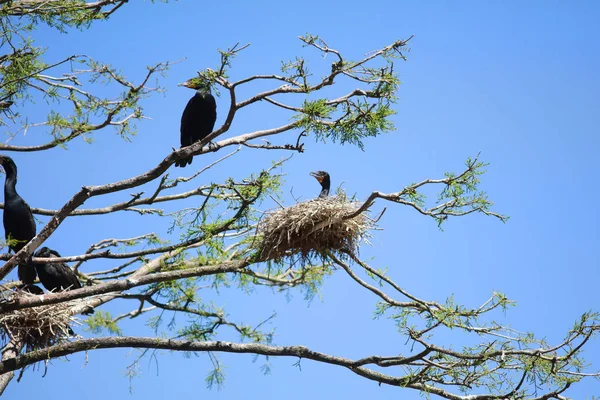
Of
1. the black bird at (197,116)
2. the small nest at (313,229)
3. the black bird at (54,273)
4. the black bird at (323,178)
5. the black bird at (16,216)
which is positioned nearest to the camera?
the small nest at (313,229)

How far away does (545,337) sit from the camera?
6.42m

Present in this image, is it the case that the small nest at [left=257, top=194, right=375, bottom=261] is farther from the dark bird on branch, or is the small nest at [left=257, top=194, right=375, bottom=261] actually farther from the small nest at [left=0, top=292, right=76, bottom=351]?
the dark bird on branch

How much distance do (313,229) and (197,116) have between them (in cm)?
305

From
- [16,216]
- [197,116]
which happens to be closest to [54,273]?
[16,216]

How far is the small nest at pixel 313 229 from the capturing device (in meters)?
6.54

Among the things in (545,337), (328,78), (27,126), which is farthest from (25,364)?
(545,337)

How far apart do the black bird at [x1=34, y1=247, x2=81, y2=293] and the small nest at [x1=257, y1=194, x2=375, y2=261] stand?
106 inches

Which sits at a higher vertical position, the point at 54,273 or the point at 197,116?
the point at 197,116

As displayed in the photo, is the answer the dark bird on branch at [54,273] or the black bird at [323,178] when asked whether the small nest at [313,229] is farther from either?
the dark bird on branch at [54,273]

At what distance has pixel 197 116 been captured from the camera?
352 inches

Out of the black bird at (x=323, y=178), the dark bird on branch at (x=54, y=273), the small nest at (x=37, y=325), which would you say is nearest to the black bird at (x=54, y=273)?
the dark bird on branch at (x=54, y=273)

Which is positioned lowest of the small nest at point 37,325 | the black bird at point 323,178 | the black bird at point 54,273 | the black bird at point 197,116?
the small nest at point 37,325

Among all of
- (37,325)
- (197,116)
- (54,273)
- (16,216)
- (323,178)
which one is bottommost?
(37,325)

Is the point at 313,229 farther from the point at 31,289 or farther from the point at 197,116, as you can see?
the point at 31,289
